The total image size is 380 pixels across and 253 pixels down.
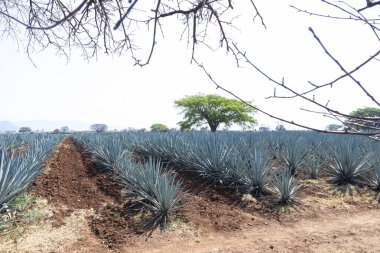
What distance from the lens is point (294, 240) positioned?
4.49 meters

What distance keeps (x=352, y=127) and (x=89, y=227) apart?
4.57m

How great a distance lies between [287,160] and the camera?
29.0 ft

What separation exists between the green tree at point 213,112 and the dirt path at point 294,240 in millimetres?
42146

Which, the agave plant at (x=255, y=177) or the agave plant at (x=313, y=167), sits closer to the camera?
the agave plant at (x=255, y=177)

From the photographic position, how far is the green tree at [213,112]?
156 ft

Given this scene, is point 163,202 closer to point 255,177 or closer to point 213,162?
point 255,177

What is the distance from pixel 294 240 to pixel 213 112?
43.3 meters

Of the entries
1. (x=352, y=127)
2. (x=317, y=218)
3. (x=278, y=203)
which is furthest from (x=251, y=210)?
(x=352, y=127)

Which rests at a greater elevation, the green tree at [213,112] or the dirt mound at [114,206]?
the green tree at [213,112]

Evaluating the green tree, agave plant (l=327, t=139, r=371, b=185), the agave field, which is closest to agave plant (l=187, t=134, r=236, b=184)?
the agave field

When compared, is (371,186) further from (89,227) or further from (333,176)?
(89,227)

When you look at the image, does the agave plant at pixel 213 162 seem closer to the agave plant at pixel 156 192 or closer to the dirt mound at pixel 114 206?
the dirt mound at pixel 114 206

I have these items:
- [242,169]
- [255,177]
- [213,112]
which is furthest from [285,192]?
[213,112]

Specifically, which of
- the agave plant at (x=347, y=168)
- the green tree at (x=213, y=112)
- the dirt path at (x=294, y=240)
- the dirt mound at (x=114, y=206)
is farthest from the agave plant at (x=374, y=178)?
the green tree at (x=213, y=112)
